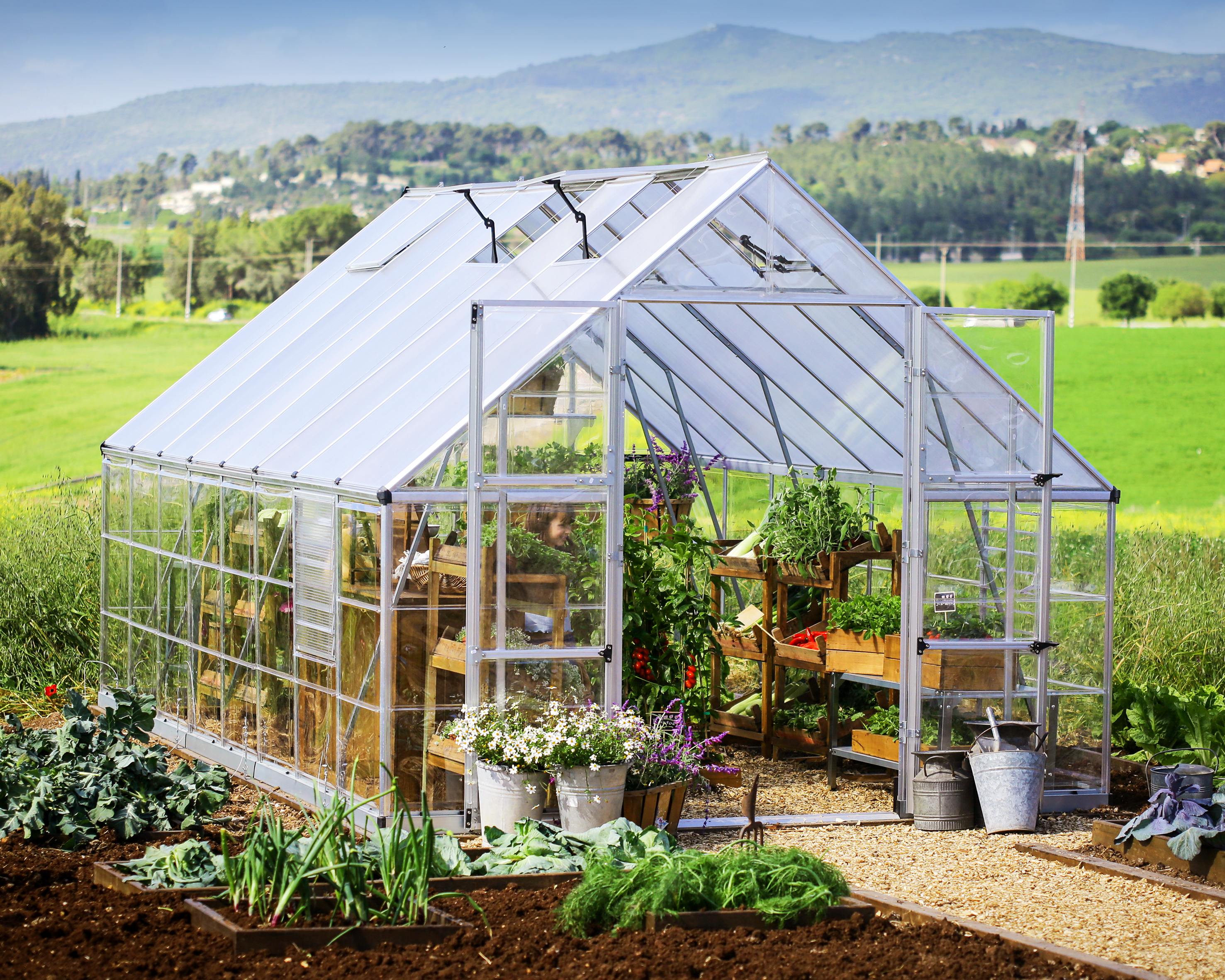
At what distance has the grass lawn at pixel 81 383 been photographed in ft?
119

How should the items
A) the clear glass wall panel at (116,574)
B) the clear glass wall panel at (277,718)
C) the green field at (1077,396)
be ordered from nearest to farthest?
1. the clear glass wall panel at (277,718)
2. the clear glass wall panel at (116,574)
3. the green field at (1077,396)

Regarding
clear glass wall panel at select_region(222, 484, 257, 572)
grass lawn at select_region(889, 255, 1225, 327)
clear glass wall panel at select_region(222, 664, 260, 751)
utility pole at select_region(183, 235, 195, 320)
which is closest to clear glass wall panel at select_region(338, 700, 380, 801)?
clear glass wall panel at select_region(222, 664, 260, 751)

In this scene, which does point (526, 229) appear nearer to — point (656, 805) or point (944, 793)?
point (656, 805)

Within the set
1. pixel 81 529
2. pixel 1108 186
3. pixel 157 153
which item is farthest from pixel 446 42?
pixel 81 529

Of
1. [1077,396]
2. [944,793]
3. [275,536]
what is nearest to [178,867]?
[275,536]

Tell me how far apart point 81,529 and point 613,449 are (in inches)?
280

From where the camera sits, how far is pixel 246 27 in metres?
143

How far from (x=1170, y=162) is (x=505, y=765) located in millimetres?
54706

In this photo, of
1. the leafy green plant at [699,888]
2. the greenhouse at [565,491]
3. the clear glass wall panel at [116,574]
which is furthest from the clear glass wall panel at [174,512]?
the leafy green plant at [699,888]

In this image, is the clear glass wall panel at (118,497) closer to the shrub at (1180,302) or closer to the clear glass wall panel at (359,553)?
the clear glass wall panel at (359,553)

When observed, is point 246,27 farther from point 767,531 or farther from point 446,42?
point 767,531

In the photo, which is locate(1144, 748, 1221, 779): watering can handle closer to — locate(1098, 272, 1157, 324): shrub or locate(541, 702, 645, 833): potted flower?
locate(541, 702, 645, 833): potted flower

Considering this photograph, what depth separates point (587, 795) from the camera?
698cm

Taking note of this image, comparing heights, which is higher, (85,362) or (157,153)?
(157,153)
